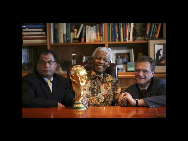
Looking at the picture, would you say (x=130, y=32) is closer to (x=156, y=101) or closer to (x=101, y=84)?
(x=101, y=84)

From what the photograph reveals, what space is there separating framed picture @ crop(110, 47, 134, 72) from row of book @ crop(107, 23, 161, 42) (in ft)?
0.70

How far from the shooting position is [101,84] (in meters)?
2.56

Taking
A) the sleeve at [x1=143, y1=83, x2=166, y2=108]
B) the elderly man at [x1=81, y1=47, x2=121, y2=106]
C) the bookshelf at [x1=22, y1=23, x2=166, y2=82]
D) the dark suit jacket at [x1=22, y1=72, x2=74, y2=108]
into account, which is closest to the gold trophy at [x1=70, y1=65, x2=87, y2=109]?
the dark suit jacket at [x1=22, y1=72, x2=74, y2=108]

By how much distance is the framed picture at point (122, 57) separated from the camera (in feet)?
12.5

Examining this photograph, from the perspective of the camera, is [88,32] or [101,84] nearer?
[101,84]

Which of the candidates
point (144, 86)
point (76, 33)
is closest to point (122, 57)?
point (76, 33)

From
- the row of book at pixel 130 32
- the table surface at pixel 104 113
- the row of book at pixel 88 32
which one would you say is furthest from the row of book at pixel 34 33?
the table surface at pixel 104 113

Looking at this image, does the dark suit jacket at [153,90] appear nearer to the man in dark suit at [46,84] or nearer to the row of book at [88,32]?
the man in dark suit at [46,84]

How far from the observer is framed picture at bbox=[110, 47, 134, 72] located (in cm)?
381

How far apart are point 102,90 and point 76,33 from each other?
1.49 meters

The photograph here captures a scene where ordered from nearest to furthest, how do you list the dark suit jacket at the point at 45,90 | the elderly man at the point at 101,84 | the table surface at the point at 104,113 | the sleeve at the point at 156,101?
the table surface at the point at 104,113 → the sleeve at the point at 156,101 → the dark suit jacket at the point at 45,90 → the elderly man at the point at 101,84

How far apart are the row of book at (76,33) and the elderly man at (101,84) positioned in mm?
1228

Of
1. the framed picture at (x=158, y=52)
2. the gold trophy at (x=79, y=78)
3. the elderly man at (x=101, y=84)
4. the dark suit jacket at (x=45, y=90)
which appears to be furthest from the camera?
the framed picture at (x=158, y=52)

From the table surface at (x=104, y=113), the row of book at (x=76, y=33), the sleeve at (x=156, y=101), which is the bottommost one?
the table surface at (x=104, y=113)
